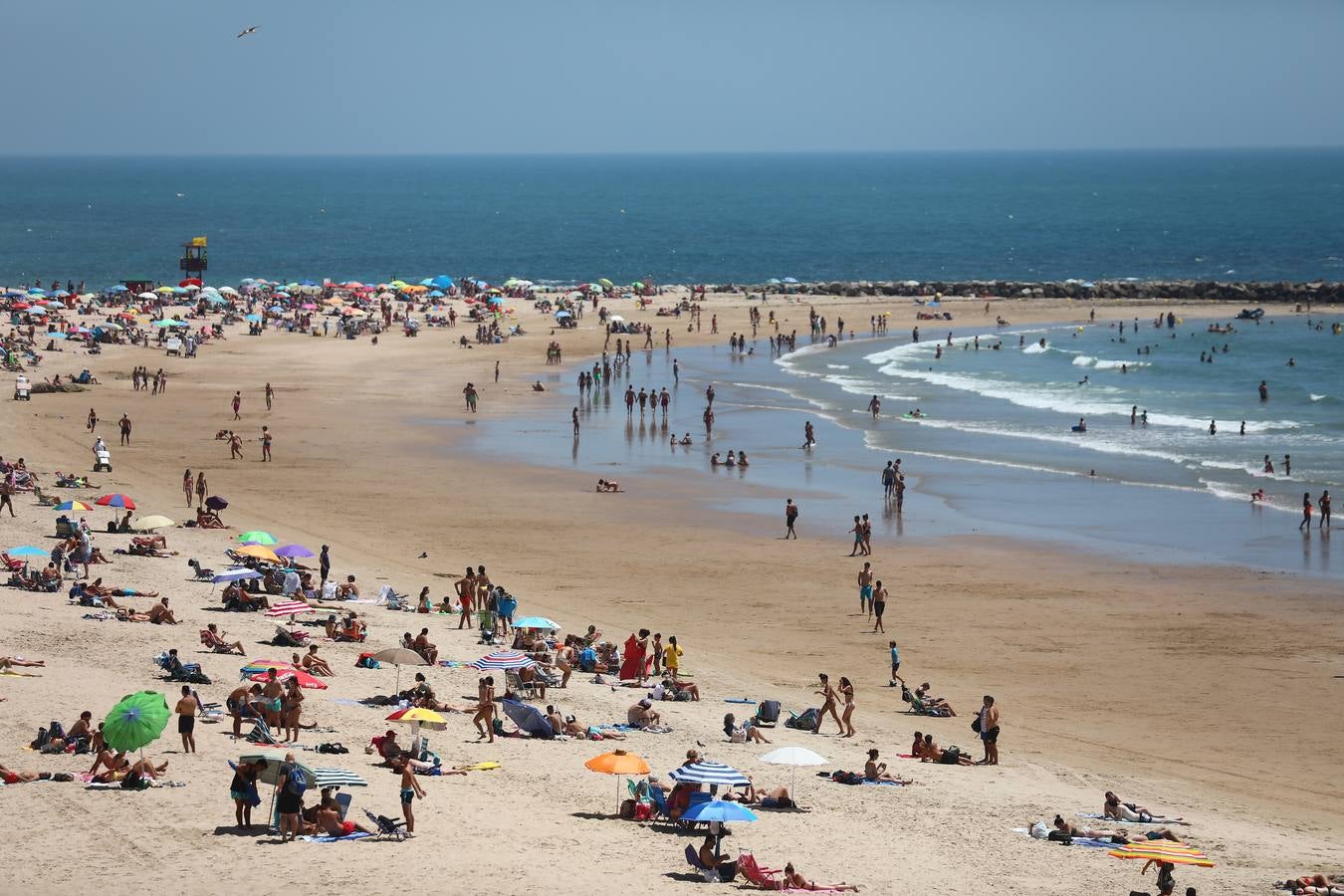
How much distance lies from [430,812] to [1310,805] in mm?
10025

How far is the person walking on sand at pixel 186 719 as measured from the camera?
1688 cm

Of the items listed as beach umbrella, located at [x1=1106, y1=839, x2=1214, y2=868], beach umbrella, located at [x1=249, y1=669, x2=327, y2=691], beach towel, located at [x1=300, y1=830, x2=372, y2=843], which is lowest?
beach umbrella, located at [x1=1106, y1=839, x2=1214, y2=868]

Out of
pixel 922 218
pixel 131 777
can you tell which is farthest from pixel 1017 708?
pixel 922 218

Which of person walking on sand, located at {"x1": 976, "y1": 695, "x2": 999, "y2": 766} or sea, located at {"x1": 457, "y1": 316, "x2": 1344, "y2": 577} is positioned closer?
person walking on sand, located at {"x1": 976, "y1": 695, "x2": 999, "y2": 766}

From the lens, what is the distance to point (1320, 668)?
23.2 metres

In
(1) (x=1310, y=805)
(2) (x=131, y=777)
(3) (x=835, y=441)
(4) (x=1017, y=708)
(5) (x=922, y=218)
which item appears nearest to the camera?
(2) (x=131, y=777)

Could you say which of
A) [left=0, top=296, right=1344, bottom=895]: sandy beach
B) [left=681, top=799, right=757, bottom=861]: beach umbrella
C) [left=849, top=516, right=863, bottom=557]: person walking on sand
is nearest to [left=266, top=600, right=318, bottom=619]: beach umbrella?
[left=0, top=296, right=1344, bottom=895]: sandy beach

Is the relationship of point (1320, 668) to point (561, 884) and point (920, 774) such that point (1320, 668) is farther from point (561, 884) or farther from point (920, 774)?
point (561, 884)

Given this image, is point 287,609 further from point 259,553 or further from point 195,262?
point 195,262

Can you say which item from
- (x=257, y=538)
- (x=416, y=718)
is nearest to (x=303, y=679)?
(x=416, y=718)

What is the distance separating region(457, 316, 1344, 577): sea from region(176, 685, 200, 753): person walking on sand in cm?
1767

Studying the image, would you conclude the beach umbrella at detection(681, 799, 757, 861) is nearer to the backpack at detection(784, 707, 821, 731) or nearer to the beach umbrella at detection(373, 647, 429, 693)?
the backpack at detection(784, 707, 821, 731)

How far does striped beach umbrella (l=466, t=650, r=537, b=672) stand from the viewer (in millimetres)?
21031

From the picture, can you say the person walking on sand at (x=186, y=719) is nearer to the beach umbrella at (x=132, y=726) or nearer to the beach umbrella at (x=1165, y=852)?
the beach umbrella at (x=132, y=726)
